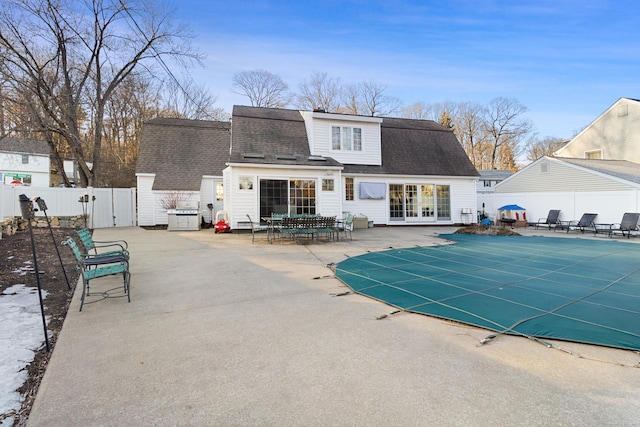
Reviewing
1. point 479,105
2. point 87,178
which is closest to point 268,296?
point 87,178

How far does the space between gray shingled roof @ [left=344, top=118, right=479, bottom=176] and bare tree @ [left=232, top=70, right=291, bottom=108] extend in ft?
50.9

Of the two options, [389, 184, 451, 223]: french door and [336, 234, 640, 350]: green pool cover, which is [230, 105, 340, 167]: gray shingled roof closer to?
[389, 184, 451, 223]: french door

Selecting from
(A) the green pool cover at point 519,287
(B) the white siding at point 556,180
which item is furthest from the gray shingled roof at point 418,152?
(A) the green pool cover at point 519,287

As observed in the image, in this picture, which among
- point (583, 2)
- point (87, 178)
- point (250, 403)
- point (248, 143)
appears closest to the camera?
point (250, 403)

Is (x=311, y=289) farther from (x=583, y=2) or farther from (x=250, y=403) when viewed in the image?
(x=583, y=2)

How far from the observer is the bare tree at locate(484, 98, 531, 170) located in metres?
39.6

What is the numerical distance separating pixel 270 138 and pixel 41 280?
1098cm

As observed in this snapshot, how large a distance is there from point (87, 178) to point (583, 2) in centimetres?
2427

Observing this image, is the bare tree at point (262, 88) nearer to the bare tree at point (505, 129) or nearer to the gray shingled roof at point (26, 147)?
the gray shingled roof at point (26, 147)

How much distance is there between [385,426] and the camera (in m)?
2.04

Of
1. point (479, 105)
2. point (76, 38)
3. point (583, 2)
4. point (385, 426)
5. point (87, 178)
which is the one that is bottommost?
point (385, 426)

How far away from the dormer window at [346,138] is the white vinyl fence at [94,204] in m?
10.7

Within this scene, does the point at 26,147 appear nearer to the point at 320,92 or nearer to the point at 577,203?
the point at 320,92

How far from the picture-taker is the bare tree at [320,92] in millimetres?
33875
